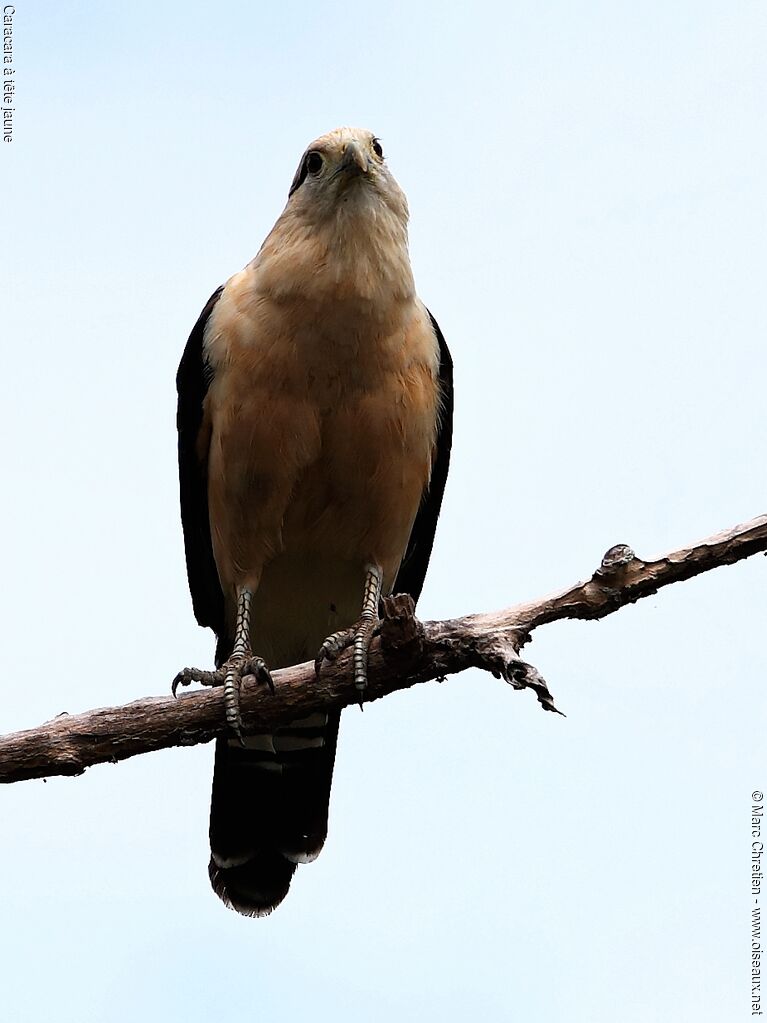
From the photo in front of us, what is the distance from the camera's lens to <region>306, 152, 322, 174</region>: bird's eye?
652 centimetres

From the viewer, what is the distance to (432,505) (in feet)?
24.2

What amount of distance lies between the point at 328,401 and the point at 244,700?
4.72ft

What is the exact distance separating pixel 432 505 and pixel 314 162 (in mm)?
1922

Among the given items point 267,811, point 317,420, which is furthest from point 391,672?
point 267,811

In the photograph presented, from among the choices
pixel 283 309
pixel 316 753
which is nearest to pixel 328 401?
pixel 283 309

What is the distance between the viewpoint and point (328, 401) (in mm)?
6379

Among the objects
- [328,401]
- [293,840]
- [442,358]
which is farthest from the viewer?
[293,840]

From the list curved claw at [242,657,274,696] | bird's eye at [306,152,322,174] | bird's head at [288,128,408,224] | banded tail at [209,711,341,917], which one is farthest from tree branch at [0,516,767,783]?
bird's eye at [306,152,322,174]

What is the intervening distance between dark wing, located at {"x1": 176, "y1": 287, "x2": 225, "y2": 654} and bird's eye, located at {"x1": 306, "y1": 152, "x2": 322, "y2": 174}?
0.87m

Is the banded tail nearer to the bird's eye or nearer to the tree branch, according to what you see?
the tree branch

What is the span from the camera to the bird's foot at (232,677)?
593 centimetres

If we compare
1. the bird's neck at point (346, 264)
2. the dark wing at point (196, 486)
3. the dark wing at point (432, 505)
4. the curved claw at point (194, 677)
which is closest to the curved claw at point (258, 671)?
the curved claw at point (194, 677)

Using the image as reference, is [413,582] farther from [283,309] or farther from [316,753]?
[283,309]

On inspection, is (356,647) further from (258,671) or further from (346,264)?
(346,264)
